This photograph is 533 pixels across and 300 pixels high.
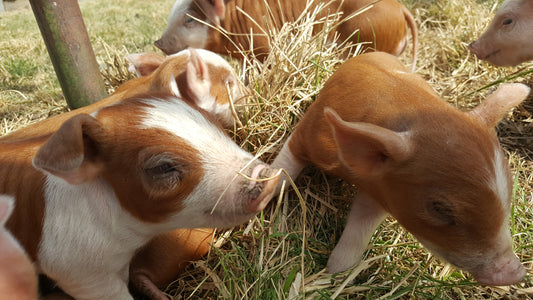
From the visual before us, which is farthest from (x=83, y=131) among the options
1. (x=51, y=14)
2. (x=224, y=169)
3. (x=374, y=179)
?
(x=51, y=14)

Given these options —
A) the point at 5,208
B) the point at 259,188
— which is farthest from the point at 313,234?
the point at 5,208

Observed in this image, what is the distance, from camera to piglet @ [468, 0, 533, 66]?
306cm

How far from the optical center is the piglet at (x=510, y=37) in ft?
10.0

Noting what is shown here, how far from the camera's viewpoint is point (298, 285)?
1.71 meters

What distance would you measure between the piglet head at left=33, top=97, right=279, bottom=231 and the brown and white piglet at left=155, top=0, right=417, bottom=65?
186 cm

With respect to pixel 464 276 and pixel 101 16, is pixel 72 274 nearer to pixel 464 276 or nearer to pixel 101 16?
pixel 464 276

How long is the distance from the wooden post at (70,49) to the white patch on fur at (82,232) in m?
1.17

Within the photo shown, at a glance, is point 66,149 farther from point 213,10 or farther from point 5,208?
point 213,10

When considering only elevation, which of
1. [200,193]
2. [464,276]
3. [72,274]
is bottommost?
[464,276]

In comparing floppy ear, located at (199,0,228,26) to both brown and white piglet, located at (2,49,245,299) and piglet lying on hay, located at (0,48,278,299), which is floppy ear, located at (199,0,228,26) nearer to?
brown and white piglet, located at (2,49,245,299)

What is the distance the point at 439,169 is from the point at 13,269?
158cm

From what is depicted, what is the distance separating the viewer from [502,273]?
144cm

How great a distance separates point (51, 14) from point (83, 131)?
1364 millimetres

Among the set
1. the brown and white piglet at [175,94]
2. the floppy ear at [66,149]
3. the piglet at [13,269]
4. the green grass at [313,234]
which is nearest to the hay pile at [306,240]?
the green grass at [313,234]
